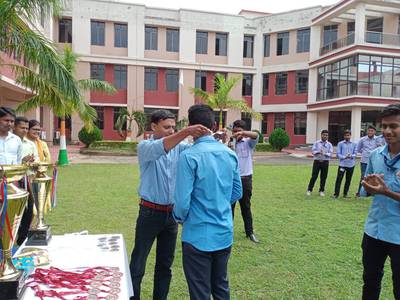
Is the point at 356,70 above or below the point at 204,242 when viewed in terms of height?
above

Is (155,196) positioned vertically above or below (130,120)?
below

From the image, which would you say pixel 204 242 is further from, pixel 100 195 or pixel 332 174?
pixel 332 174

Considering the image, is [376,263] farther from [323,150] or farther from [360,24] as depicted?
[360,24]

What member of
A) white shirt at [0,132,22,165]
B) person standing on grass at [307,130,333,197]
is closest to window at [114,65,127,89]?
person standing on grass at [307,130,333,197]

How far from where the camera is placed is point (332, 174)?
1408 cm

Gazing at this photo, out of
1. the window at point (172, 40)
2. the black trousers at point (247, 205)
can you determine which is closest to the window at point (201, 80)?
the window at point (172, 40)

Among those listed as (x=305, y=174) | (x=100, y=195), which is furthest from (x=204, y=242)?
(x=305, y=174)

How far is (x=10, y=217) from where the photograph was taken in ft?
5.90

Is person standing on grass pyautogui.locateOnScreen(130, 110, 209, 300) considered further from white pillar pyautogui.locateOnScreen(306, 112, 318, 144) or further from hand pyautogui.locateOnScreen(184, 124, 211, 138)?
white pillar pyautogui.locateOnScreen(306, 112, 318, 144)

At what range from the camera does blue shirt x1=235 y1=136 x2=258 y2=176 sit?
5.48 meters

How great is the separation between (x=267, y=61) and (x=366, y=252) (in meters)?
31.3

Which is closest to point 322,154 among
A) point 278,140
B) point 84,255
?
point 84,255

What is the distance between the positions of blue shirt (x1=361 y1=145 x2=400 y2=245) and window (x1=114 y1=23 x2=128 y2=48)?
1144 inches

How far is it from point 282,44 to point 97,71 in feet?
53.2
